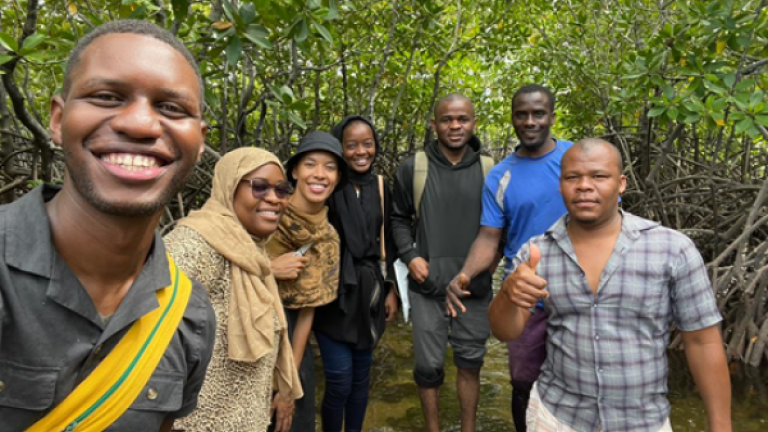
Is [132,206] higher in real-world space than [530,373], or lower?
higher

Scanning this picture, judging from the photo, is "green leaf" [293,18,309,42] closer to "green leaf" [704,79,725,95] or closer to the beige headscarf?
the beige headscarf

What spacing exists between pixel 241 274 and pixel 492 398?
2340 millimetres

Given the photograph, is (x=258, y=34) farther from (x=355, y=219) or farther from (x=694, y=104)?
(x=694, y=104)

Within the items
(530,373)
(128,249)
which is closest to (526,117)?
(530,373)

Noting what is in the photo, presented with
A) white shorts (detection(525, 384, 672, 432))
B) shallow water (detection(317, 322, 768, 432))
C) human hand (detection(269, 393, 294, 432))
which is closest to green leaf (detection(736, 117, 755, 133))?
white shorts (detection(525, 384, 672, 432))

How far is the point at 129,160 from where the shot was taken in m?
0.81

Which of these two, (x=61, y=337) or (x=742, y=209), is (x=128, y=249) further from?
(x=742, y=209)

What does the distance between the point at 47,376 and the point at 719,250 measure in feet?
15.5

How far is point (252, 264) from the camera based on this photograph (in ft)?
5.36

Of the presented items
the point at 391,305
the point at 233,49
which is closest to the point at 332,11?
the point at 233,49

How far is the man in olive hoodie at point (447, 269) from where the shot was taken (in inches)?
99.6

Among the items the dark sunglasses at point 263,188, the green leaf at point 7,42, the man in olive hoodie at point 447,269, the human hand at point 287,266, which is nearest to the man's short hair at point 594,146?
the man in olive hoodie at point 447,269

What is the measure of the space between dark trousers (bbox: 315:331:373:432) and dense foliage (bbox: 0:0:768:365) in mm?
1154

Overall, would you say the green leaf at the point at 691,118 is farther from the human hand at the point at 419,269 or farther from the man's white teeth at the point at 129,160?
the man's white teeth at the point at 129,160
